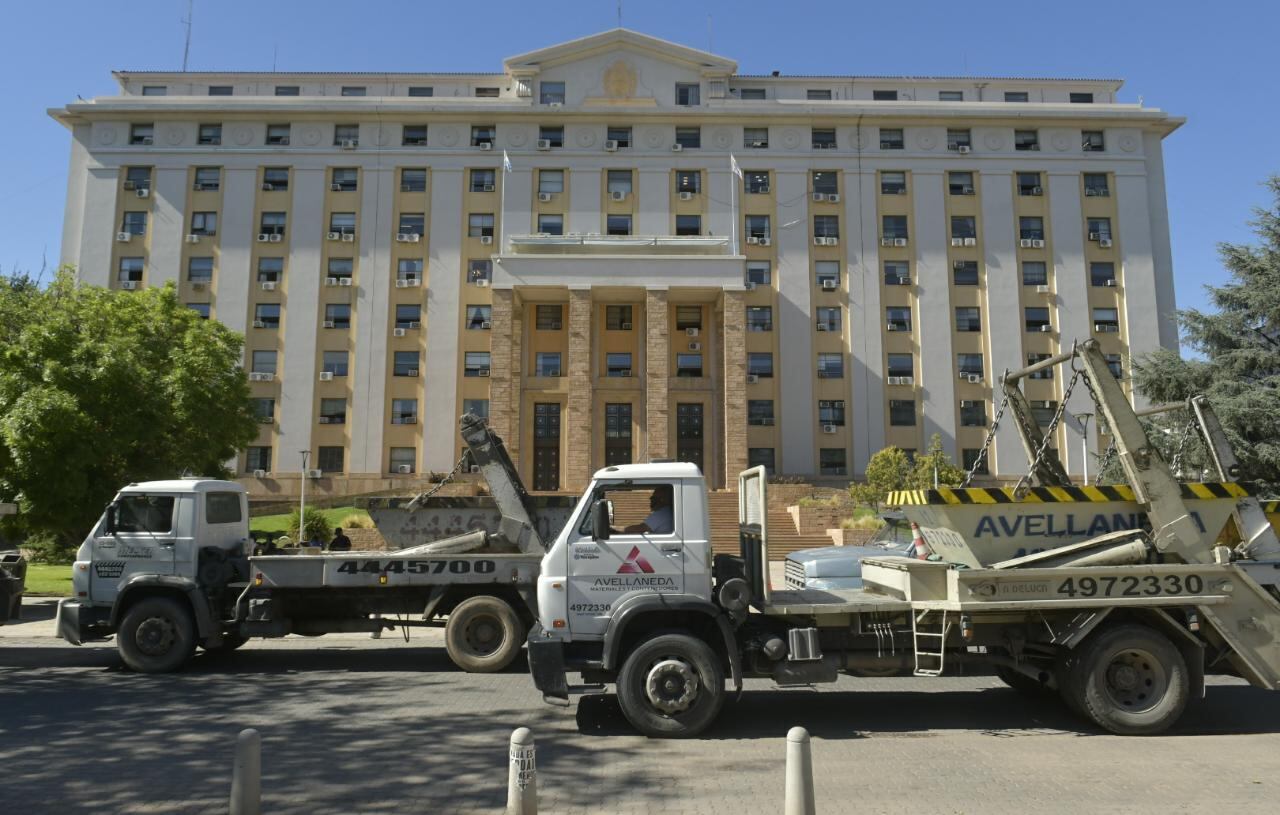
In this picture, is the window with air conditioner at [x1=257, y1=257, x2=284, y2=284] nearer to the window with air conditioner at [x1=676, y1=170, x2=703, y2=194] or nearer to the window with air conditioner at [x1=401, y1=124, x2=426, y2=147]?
the window with air conditioner at [x1=401, y1=124, x2=426, y2=147]

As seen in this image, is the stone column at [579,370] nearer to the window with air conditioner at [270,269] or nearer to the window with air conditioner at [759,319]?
the window with air conditioner at [759,319]

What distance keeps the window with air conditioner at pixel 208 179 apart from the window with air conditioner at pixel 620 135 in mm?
19407

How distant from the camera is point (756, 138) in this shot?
135 ft

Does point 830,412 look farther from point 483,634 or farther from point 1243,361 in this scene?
point 483,634

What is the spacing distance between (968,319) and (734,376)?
43.3ft

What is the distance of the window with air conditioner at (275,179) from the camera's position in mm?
40656

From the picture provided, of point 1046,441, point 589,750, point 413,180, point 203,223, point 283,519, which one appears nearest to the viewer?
point 589,750

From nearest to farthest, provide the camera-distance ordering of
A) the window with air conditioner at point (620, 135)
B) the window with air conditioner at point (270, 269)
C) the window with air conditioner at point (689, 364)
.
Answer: the window with air conditioner at point (689, 364) < the window with air conditioner at point (270, 269) < the window with air conditioner at point (620, 135)

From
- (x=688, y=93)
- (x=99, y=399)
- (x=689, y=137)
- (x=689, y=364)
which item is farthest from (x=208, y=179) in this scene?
(x=99, y=399)

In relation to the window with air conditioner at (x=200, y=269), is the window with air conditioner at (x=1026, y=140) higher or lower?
higher

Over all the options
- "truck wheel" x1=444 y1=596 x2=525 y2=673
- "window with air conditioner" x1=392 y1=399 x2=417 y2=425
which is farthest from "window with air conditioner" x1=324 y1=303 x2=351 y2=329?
"truck wheel" x1=444 y1=596 x2=525 y2=673

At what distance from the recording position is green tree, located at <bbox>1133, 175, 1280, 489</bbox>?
2061cm

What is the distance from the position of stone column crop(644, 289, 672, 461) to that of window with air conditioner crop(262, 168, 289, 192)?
19.6 meters

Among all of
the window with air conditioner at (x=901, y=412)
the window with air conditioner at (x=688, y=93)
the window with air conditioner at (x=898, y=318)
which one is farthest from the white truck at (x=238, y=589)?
the window with air conditioner at (x=688, y=93)
